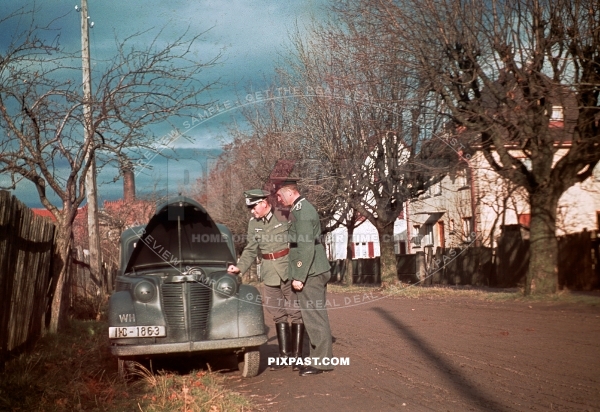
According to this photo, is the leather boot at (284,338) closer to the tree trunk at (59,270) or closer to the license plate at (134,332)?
the license plate at (134,332)

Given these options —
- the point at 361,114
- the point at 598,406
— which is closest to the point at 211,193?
the point at 361,114

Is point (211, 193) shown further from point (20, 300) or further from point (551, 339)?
point (551, 339)

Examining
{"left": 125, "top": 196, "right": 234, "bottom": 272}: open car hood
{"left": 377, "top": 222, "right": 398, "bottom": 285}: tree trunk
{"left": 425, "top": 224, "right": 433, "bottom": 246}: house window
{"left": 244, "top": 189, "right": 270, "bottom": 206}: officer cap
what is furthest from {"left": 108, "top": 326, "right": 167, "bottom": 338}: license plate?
{"left": 425, "top": 224, "right": 433, "bottom": 246}: house window

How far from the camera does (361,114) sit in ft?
68.7

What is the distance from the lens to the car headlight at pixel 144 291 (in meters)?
7.36

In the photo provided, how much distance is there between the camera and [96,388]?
255 inches

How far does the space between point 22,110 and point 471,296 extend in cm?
1311

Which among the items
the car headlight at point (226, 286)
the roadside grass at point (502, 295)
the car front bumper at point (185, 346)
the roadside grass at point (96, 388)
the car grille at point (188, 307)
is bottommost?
the roadside grass at point (96, 388)

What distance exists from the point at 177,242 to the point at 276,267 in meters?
1.36

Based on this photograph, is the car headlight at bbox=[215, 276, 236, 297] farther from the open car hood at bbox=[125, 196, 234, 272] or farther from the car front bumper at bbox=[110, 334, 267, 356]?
the open car hood at bbox=[125, 196, 234, 272]

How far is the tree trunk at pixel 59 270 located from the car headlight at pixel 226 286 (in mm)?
5014

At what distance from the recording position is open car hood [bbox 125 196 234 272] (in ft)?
27.0

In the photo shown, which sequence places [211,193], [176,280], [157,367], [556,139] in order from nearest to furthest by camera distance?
[176,280] → [157,367] → [556,139] → [211,193]

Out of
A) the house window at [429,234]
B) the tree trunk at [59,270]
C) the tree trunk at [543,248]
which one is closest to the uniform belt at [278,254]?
the tree trunk at [59,270]
